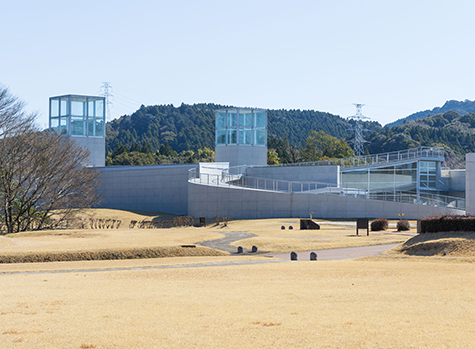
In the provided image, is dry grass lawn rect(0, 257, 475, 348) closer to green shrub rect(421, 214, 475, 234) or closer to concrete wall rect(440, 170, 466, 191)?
green shrub rect(421, 214, 475, 234)

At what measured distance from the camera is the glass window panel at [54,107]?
65.7 m

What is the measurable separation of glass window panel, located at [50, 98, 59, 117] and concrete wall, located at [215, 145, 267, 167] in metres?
19.9

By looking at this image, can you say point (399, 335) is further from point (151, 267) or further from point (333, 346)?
point (151, 267)

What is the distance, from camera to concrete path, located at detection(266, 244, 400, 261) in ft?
77.6

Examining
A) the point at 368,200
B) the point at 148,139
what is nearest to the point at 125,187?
the point at 368,200

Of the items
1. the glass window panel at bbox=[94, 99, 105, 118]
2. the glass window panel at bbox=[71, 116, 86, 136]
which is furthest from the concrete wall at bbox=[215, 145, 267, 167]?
the glass window panel at bbox=[71, 116, 86, 136]

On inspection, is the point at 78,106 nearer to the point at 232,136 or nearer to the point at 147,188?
the point at 147,188

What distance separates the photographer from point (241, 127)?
6425cm

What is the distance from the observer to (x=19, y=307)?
10.8m

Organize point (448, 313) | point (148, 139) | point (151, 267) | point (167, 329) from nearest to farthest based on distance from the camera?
point (167, 329), point (448, 313), point (151, 267), point (148, 139)

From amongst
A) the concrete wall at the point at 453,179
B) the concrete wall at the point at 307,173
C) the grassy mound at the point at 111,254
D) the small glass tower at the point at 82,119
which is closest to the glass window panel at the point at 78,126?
the small glass tower at the point at 82,119

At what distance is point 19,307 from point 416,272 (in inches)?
455

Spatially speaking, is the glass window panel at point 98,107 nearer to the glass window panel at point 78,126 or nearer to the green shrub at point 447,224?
the glass window panel at point 78,126

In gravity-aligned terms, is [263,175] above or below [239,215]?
above
